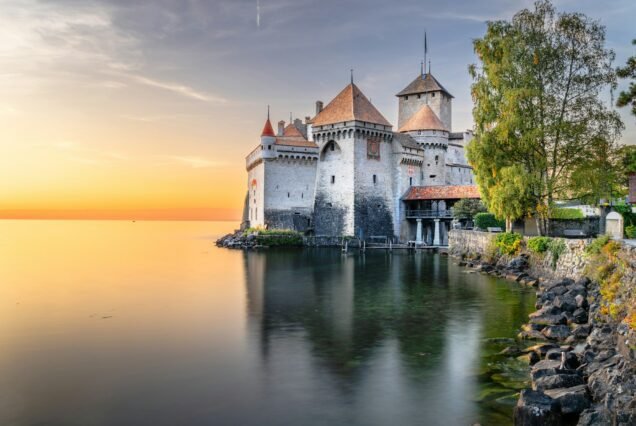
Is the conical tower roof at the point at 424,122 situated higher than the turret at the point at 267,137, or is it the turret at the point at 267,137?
the conical tower roof at the point at 424,122

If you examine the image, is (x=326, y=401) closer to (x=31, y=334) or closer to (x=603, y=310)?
(x=603, y=310)

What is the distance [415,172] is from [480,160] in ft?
73.4

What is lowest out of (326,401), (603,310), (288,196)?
(326,401)

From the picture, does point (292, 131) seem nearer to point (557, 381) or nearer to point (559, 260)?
point (559, 260)

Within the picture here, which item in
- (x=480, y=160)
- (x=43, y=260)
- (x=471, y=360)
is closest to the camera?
(x=471, y=360)

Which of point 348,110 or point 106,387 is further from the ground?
point 348,110

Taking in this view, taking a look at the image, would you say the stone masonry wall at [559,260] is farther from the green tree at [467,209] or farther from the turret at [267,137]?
the turret at [267,137]

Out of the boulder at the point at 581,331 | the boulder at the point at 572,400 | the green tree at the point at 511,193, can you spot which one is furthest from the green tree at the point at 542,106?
the boulder at the point at 572,400

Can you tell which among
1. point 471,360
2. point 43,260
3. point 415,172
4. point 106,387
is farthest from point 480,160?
point 43,260

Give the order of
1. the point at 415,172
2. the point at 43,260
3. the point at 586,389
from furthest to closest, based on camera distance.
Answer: the point at 415,172
the point at 43,260
the point at 586,389

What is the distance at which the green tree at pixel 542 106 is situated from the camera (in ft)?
71.7

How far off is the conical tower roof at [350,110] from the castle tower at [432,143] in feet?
17.5

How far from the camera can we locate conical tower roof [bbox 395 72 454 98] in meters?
53.3

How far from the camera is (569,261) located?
19422 millimetres
